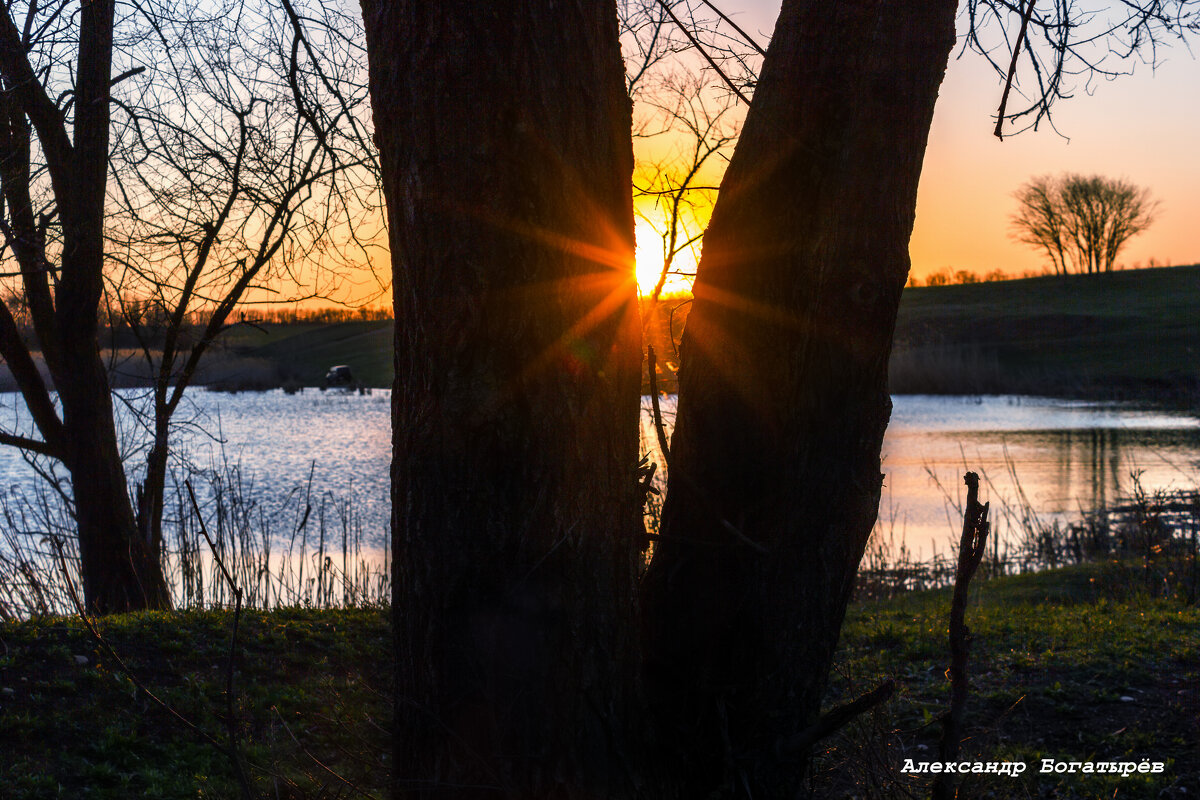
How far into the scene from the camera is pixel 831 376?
2348 mm

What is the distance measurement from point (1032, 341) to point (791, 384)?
49.0 meters

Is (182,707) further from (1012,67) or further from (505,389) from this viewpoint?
(1012,67)

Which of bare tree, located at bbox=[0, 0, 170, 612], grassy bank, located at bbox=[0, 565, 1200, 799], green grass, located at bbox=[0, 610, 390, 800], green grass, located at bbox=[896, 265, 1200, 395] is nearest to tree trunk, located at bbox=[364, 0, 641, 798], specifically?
grassy bank, located at bbox=[0, 565, 1200, 799]

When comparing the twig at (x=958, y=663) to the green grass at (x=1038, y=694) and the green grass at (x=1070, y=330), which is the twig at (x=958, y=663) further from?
the green grass at (x=1070, y=330)

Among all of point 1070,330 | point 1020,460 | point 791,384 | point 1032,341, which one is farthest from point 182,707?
point 1070,330

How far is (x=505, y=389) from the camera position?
1.91 m

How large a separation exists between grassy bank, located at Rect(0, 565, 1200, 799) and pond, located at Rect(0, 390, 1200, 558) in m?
2.69

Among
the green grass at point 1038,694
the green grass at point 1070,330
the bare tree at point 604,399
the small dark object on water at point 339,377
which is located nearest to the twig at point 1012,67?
the bare tree at point 604,399

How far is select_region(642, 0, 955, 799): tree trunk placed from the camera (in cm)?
233

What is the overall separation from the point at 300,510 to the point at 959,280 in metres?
68.2

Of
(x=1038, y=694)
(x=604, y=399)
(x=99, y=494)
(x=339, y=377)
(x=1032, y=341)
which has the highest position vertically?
(x=1032, y=341)

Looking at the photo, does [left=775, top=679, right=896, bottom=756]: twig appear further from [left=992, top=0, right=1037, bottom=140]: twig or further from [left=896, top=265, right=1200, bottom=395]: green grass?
[left=896, top=265, right=1200, bottom=395]: green grass

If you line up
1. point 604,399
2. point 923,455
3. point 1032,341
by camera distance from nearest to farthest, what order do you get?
point 604,399
point 923,455
point 1032,341

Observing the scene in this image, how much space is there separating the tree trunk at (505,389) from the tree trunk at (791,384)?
19.0 inches
